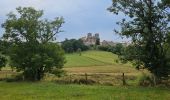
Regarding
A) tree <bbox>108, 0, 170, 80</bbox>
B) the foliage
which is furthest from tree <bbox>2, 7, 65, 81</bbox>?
the foliage

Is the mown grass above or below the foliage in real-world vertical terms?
below

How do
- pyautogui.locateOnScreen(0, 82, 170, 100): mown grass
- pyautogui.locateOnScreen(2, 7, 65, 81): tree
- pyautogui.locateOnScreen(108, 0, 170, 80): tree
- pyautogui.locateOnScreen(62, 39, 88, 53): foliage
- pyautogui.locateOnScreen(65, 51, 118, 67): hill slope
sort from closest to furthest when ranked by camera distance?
pyautogui.locateOnScreen(0, 82, 170, 100): mown grass
pyautogui.locateOnScreen(108, 0, 170, 80): tree
pyautogui.locateOnScreen(2, 7, 65, 81): tree
pyautogui.locateOnScreen(65, 51, 118, 67): hill slope
pyautogui.locateOnScreen(62, 39, 88, 53): foliage

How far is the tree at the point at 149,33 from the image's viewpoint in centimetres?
4228

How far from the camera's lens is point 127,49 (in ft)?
144

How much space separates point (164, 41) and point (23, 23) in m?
22.6

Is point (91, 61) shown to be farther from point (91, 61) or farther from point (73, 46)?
point (73, 46)

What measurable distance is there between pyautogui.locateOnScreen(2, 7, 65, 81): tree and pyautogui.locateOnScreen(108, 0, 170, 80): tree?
1648cm

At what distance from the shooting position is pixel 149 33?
4203 cm

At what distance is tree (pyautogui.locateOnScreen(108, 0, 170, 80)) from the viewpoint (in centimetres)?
4228

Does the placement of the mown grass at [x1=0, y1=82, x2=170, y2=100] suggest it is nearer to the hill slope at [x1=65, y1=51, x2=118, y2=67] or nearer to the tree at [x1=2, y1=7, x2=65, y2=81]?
the tree at [x1=2, y1=7, x2=65, y2=81]

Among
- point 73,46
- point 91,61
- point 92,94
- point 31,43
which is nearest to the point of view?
point 92,94

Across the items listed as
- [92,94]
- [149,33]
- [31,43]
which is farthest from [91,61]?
[92,94]

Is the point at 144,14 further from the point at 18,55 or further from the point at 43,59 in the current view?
the point at 18,55

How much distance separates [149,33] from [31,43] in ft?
69.6
